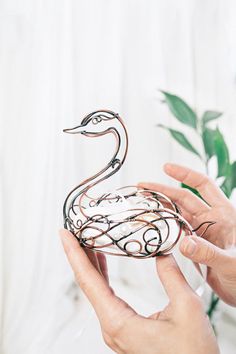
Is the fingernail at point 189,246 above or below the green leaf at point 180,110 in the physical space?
below

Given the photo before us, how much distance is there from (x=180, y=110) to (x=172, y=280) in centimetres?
74

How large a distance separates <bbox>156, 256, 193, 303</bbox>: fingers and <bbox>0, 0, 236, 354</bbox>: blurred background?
0.62m

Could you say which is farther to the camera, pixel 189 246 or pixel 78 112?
pixel 78 112

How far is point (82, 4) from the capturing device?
129cm

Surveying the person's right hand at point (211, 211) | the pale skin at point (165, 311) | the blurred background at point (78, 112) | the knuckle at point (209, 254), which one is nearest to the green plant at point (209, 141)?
the blurred background at point (78, 112)

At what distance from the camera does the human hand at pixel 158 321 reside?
65 cm

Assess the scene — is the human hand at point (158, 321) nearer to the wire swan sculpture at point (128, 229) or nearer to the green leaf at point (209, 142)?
the wire swan sculpture at point (128, 229)

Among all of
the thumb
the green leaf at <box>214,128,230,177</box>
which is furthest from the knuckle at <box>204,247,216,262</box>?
the green leaf at <box>214,128,230,177</box>

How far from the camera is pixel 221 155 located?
127 cm

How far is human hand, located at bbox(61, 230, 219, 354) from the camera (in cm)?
65

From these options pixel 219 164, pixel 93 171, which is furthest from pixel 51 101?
pixel 219 164

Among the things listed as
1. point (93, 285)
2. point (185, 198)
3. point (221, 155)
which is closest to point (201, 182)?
point (185, 198)

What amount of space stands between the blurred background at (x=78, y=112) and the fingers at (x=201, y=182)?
0.42 metres

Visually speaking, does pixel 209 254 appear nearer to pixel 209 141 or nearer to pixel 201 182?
pixel 201 182
